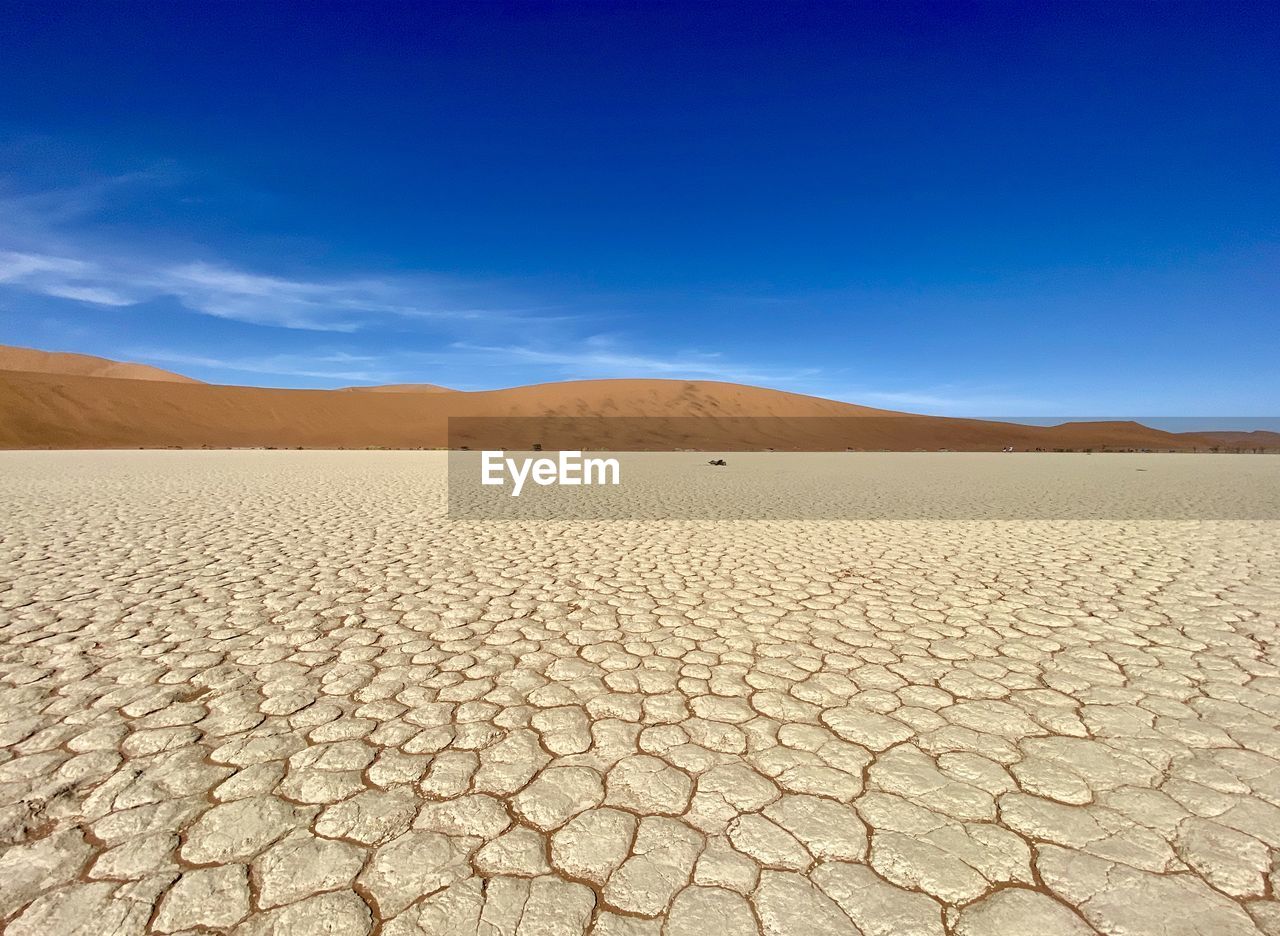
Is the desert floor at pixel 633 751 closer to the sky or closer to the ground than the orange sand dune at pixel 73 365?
A: closer to the ground

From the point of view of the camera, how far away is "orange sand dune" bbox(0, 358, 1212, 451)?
33188 mm

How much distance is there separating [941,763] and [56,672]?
3.92 meters

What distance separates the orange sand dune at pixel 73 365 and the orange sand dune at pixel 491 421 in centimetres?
6659

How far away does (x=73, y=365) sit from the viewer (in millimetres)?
93438

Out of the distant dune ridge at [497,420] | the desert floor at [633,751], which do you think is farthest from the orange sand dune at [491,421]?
the desert floor at [633,751]

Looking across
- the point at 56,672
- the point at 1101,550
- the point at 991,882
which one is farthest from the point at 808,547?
the point at 56,672

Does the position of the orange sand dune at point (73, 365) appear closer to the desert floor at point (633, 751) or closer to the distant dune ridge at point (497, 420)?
the distant dune ridge at point (497, 420)

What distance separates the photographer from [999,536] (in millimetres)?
6750

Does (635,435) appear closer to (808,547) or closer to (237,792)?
(808,547)

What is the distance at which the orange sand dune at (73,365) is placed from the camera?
90375mm

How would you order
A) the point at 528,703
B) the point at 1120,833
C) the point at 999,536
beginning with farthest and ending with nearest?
1. the point at 999,536
2. the point at 528,703
3. the point at 1120,833

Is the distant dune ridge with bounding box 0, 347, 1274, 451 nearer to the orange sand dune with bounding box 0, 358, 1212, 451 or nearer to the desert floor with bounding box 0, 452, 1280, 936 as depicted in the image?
the orange sand dune with bounding box 0, 358, 1212, 451

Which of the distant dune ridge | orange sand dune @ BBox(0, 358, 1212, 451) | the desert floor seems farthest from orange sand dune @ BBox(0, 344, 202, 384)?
the desert floor

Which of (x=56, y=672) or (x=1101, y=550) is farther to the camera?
(x=1101, y=550)
